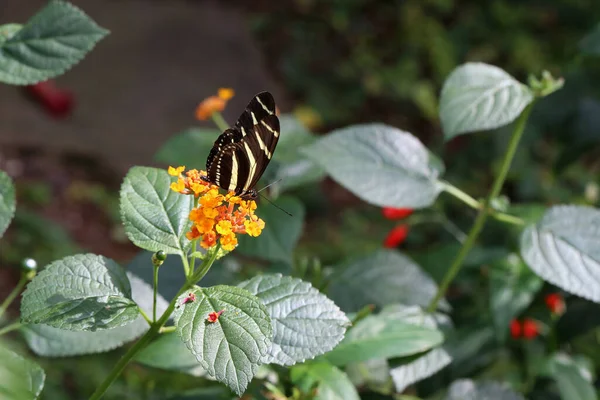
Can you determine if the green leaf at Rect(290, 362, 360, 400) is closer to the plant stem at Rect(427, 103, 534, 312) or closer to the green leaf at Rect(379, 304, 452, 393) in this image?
the green leaf at Rect(379, 304, 452, 393)

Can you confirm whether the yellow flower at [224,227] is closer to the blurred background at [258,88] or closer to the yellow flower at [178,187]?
the yellow flower at [178,187]

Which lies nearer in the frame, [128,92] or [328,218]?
[328,218]

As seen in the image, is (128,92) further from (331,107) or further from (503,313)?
(503,313)

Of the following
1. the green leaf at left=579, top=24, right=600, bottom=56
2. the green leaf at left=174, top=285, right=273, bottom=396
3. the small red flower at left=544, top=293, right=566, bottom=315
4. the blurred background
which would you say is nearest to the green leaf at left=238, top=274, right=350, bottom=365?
the green leaf at left=174, top=285, right=273, bottom=396

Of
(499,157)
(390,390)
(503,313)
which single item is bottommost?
(499,157)

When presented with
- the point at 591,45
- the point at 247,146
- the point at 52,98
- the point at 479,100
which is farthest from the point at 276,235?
the point at 52,98

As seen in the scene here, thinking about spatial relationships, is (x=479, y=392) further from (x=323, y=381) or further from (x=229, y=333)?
(x=229, y=333)

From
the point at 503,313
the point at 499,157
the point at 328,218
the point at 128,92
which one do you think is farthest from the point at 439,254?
the point at 128,92
